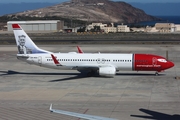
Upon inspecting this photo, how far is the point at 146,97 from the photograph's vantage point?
37656mm

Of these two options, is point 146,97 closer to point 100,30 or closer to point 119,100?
point 119,100

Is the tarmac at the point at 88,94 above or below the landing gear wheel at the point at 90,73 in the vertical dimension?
below

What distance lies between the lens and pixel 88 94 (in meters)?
39.3

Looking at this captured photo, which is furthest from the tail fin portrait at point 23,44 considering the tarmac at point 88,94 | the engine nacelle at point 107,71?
Answer: the engine nacelle at point 107,71

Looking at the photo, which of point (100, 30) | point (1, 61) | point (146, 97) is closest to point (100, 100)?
point (146, 97)

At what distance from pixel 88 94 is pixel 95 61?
10532 mm

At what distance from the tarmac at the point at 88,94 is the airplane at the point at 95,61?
3.71 feet

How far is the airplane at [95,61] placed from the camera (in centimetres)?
4847

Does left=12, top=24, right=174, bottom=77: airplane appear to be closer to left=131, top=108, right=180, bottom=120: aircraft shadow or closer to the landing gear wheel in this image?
the landing gear wheel

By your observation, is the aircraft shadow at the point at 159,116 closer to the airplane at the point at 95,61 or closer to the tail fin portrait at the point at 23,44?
the airplane at the point at 95,61

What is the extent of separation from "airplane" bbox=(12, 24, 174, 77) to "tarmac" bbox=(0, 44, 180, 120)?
113 cm

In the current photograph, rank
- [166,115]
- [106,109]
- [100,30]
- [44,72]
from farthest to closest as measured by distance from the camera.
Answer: [100,30]
[44,72]
[106,109]
[166,115]

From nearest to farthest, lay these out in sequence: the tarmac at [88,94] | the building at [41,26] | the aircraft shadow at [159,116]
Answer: the aircraft shadow at [159,116] → the tarmac at [88,94] → the building at [41,26]

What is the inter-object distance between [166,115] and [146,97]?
6994 millimetres
